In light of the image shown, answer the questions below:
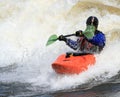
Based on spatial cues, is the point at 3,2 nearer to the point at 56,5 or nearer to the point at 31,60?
the point at 56,5

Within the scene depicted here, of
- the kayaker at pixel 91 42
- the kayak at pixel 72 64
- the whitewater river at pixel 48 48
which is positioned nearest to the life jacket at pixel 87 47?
the kayaker at pixel 91 42

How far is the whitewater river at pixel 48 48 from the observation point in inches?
284

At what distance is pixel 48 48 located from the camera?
414 inches

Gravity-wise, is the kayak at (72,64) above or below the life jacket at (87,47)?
below

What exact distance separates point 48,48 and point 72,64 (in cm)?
303

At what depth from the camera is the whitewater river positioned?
7211 millimetres

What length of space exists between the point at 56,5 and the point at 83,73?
5.16m

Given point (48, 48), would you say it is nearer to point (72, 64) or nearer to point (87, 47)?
point (87, 47)

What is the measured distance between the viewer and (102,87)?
7.07 meters

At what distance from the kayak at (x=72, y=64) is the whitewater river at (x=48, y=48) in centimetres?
10

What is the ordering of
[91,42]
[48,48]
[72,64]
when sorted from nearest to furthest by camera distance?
[72,64] < [91,42] < [48,48]

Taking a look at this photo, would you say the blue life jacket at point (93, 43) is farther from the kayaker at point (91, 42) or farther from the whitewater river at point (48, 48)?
the whitewater river at point (48, 48)

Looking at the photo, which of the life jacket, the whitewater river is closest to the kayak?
the whitewater river

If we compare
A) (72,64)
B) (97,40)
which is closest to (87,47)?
(97,40)
